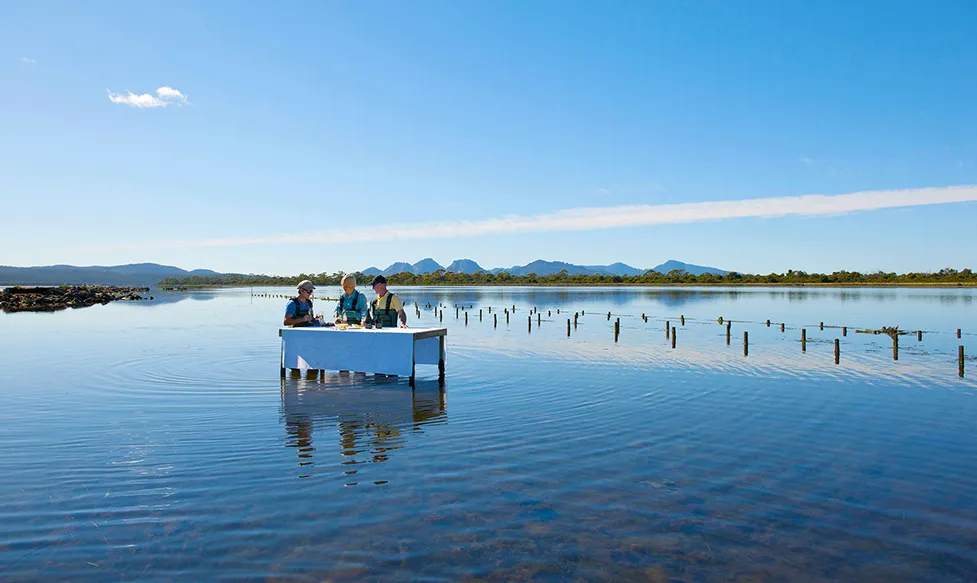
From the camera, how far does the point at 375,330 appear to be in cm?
1323

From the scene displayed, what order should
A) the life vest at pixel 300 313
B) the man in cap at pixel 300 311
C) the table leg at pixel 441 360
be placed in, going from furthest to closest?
the table leg at pixel 441 360, the life vest at pixel 300 313, the man in cap at pixel 300 311

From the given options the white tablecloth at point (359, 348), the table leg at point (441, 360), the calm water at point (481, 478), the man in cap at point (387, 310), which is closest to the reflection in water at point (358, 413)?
the calm water at point (481, 478)

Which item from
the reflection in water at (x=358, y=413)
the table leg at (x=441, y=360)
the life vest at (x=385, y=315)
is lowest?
the reflection in water at (x=358, y=413)

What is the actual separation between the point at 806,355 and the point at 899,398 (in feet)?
32.8

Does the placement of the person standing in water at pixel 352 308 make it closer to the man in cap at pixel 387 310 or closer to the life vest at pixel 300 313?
the man in cap at pixel 387 310

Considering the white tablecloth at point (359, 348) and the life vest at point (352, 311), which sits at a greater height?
the life vest at point (352, 311)

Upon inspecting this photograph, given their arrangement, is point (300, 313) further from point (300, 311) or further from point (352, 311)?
point (352, 311)

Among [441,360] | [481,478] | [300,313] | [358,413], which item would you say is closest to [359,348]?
[300,313]

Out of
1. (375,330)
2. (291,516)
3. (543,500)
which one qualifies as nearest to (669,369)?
(375,330)

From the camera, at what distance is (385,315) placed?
46.4 ft

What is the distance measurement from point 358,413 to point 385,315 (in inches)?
130

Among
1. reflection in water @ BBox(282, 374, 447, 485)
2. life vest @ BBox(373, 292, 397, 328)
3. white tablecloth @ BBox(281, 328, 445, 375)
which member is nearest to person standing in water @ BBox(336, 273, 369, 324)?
life vest @ BBox(373, 292, 397, 328)

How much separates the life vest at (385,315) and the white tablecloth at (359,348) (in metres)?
0.76

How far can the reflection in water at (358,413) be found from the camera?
877 centimetres
